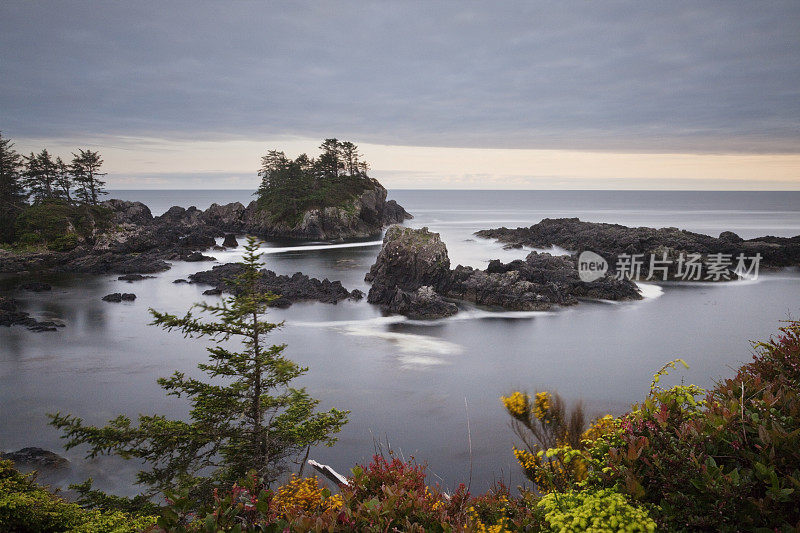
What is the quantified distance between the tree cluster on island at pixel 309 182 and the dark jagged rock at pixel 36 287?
38.1 m

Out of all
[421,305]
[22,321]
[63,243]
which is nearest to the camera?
[22,321]

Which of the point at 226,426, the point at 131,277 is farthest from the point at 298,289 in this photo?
the point at 226,426

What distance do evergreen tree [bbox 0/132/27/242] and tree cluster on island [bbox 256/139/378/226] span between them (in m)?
30.5

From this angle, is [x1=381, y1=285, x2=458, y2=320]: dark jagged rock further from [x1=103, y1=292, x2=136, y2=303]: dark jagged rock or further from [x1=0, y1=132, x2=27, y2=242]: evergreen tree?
[x1=0, y1=132, x2=27, y2=242]: evergreen tree

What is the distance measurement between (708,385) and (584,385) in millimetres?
4749

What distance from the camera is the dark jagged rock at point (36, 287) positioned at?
32.8m

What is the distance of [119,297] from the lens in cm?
3130

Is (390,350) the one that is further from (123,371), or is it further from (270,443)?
(270,443)

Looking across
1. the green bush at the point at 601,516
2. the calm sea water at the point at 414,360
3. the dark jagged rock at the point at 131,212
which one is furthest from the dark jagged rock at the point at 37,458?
the dark jagged rock at the point at 131,212

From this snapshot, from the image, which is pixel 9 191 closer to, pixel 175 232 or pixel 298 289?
pixel 175 232

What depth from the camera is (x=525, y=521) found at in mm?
4824

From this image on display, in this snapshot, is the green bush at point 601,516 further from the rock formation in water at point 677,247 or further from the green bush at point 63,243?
the green bush at point 63,243

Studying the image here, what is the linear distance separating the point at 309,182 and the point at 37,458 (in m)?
61.3

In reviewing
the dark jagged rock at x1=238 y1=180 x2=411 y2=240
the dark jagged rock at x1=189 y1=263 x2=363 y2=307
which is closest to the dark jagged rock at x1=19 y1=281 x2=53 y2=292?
the dark jagged rock at x1=189 y1=263 x2=363 y2=307
